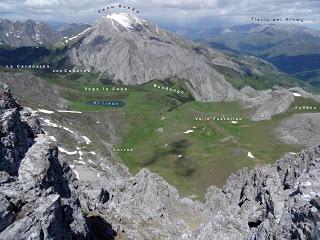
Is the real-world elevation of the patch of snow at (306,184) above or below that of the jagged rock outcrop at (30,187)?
above

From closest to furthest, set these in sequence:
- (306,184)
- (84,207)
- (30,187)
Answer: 1. (306,184)
2. (30,187)
3. (84,207)

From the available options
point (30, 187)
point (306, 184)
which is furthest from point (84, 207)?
point (306, 184)

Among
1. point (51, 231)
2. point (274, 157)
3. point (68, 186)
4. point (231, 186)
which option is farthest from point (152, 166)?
point (51, 231)

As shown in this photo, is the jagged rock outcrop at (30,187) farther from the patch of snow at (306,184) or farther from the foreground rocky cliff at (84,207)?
the patch of snow at (306,184)

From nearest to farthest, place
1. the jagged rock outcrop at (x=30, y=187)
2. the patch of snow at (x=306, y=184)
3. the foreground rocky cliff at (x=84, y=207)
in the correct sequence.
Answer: the patch of snow at (x=306, y=184), the foreground rocky cliff at (x=84, y=207), the jagged rock outcrop at (x=30, y=187)

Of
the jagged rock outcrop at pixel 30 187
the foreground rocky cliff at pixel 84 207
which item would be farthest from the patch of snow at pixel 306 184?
the jagged rock outcrop at pixel 30 187

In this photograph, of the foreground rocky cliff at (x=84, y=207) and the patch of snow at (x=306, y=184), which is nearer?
the patch of snow at (x=306, y=184)

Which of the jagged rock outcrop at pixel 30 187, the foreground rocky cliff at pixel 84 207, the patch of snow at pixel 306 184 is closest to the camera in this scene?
the patch of snow at pixel 306 184

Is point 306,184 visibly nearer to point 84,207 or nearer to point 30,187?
point 30,187

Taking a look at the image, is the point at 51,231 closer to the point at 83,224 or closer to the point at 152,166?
the point at 83,224

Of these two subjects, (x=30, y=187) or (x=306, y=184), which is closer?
(x=306, y=184)

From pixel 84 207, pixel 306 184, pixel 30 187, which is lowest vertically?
pixel 84 207
